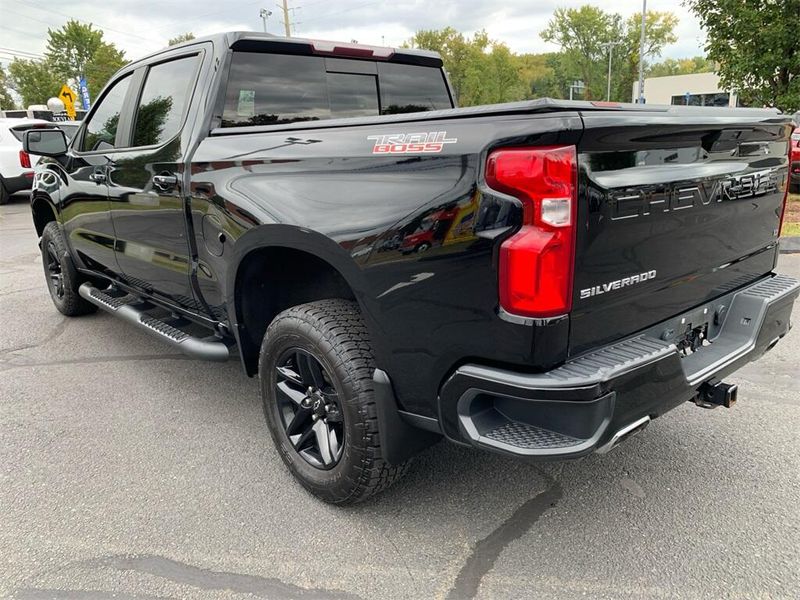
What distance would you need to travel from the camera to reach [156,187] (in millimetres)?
3402

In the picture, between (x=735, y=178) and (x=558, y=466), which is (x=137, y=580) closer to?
(x=558, y=466)

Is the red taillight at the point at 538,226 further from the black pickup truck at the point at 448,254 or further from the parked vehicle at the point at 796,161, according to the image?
the parked vehicle at the point at 796,161

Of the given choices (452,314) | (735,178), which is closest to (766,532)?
(735,178)

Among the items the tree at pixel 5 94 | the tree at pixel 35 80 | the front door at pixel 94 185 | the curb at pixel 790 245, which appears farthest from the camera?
the tree at pixel 5 94

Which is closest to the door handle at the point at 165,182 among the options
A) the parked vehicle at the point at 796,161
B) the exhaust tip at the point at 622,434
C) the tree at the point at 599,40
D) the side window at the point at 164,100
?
the side window at the point at 164,100

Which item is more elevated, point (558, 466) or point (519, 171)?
point (519, 171)

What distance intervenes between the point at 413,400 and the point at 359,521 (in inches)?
27.7

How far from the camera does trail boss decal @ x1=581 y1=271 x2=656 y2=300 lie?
79.0 inches

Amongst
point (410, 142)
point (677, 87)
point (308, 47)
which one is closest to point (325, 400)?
point (410, 142)

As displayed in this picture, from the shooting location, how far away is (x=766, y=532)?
8.09 feet

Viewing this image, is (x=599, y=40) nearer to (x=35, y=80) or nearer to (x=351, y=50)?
(x=35, y=80)

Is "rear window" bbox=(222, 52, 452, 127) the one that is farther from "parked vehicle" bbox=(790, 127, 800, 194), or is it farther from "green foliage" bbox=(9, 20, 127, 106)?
"green foliage" bbox=(9, 20, 127, 106)

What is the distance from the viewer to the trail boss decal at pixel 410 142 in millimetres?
2035

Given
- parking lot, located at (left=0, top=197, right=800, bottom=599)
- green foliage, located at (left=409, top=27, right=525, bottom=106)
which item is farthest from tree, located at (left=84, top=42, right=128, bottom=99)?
parking lot, located at (left=0, top=197, right=800, bottom=599)
